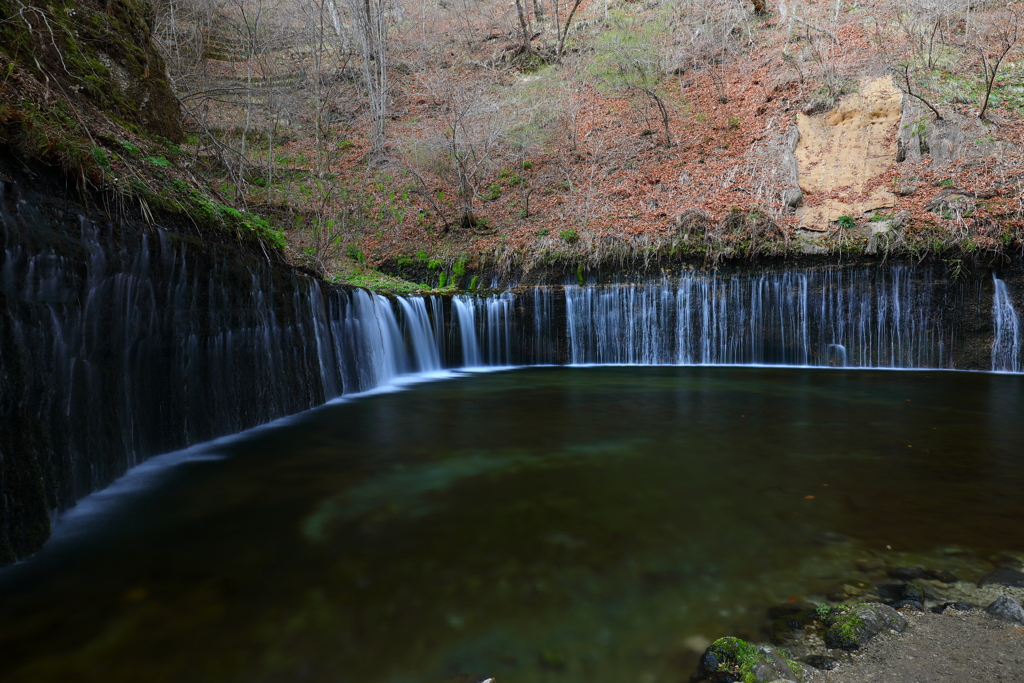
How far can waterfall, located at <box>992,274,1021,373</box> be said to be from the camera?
9906mm

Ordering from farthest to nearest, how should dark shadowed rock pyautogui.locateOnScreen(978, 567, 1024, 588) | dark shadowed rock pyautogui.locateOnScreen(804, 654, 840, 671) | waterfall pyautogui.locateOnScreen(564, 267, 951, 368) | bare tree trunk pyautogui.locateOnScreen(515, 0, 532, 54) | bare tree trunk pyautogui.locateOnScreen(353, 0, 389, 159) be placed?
1. bare tree trunk pyautogui.locateOnScreen(515, 0, 532, 54)
2. bare tree trunk pyautogui.locateOnScreen(353, 0, 389, 159)
3. waterfall pyautogui.locateOnScreen(564, 267, 951, 368)
4. dark shadowed rock pyautogui.locateOnScreen(978, 567, 1024, 588)
5. dark shadowed rock pyautogui.locateOnScreen(804, 654, 840, 671)

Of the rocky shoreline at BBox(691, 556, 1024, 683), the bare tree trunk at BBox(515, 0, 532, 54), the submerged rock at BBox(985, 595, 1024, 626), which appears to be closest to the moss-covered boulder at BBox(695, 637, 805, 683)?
the rocky shoreline at BBox(691, 556, 1024, 683)

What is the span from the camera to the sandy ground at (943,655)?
1.71 m

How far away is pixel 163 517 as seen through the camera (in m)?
3.35

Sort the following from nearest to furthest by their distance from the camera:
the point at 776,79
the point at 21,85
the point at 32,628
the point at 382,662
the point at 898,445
Answer: 1. the point at 382,662
2. the point at 32,628
3. the point at 21,85
4. the point at 898,445
5. the point at 776,79

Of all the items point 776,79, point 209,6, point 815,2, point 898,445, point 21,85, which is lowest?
point 898,445

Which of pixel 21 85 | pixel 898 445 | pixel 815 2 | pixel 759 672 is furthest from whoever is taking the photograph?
pixel 815 2

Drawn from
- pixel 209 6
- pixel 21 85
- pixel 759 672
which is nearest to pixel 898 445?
pixel 759 672

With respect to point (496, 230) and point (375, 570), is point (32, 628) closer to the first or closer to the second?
point (375, 570)

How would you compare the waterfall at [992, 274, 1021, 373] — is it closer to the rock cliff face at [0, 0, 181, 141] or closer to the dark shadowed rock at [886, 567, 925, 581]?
the dark shadowed rock at [886, 567, 925, 581]

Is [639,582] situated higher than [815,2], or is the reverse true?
[815,2]

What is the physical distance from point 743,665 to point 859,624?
0.59 meters

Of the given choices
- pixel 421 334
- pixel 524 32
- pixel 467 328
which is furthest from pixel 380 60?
pixel 421 334

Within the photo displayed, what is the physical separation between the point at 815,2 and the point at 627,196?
13.1 meters
